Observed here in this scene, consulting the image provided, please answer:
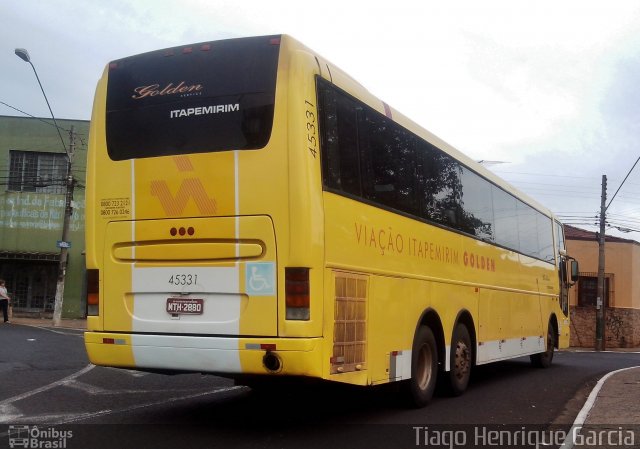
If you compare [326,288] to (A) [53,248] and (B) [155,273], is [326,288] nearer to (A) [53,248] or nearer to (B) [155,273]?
(B) [155,273]

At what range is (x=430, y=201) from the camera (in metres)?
8.83

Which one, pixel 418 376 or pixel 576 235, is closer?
pixel 418 376

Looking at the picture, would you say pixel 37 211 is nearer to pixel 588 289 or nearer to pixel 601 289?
pixel 601 289

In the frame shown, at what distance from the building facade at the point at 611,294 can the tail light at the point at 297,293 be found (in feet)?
102

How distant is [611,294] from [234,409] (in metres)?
32.1

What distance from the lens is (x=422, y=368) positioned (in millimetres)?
8430

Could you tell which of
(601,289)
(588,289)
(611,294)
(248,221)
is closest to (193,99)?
(248,221)

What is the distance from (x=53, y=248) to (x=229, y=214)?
23.7m

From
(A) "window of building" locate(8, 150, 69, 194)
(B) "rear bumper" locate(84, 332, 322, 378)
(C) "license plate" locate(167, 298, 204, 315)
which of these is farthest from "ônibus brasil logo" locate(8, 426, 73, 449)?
(A) "window of building" locate(8, 150, 69, 194)

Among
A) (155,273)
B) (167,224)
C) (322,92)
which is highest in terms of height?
(322,92)

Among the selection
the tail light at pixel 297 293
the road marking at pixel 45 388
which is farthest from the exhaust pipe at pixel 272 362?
the road marking at pixel 45 388

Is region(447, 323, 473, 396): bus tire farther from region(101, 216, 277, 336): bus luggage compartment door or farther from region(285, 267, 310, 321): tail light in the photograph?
region(101, 216, 277, 336): bus luggage compartment door

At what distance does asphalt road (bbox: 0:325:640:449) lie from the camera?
21.0 ft

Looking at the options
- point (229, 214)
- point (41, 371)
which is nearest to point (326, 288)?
point (229, 214)
